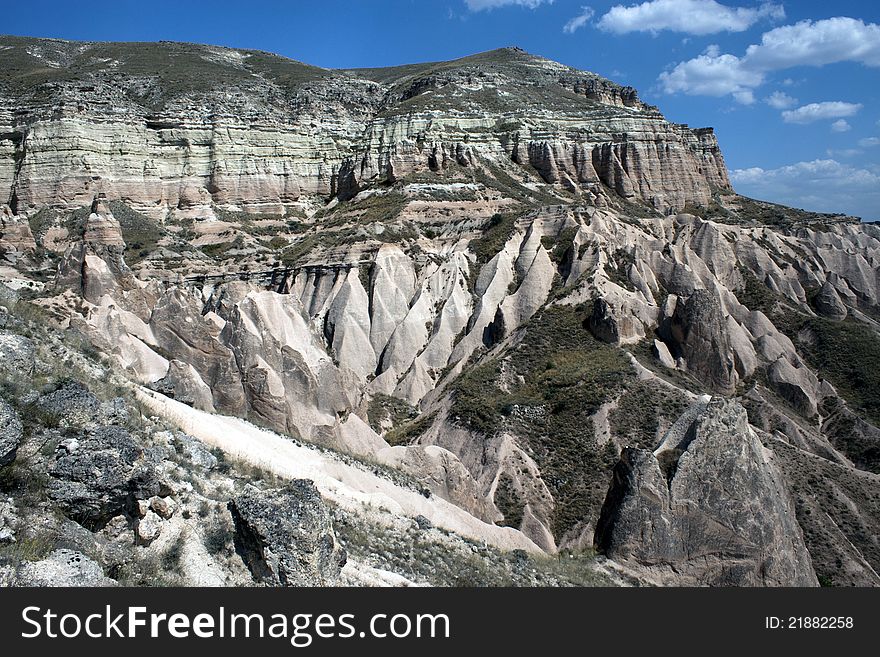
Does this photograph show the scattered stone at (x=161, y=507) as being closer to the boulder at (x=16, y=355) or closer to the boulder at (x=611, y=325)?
the boulder at (x=16, y=355)

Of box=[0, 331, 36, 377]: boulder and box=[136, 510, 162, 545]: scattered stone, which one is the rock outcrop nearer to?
box=[136, 510, 162, 545]: scattered stone

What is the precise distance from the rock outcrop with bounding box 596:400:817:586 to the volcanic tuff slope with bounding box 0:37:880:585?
76 mm

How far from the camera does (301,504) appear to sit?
27.8 feet

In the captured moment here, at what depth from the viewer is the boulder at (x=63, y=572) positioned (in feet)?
20.2

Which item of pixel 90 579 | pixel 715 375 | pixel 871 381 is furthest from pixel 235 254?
pixel 90 579

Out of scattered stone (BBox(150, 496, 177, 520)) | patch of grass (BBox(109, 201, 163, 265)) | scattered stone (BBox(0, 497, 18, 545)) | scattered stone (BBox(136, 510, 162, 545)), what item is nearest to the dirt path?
scattered stone (BBox(150, 496, 177, 520))

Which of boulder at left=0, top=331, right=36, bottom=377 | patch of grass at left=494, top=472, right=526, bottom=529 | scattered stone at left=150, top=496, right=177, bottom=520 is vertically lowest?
patch of grass at left=494, top=472, right=526, bottom=529

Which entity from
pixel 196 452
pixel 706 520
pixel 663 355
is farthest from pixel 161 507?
pixel 663 355

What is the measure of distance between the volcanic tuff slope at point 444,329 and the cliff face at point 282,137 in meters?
0.36

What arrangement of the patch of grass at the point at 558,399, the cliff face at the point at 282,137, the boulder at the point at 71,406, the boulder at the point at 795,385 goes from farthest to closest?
the cliff face at the point at 282,137, the boulder at the point at 795,385, the patch of grass at the point at 558,399, the boulder at the point at 71,406

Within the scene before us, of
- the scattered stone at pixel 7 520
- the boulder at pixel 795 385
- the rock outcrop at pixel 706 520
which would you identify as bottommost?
the rock outcrop at pixel 706 520

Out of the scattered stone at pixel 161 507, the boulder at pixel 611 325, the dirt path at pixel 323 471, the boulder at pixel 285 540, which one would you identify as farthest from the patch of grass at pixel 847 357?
the scattered stone at pixel 161 507

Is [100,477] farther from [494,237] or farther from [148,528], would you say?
[494,237]

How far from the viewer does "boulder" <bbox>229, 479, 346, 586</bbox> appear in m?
7.86
